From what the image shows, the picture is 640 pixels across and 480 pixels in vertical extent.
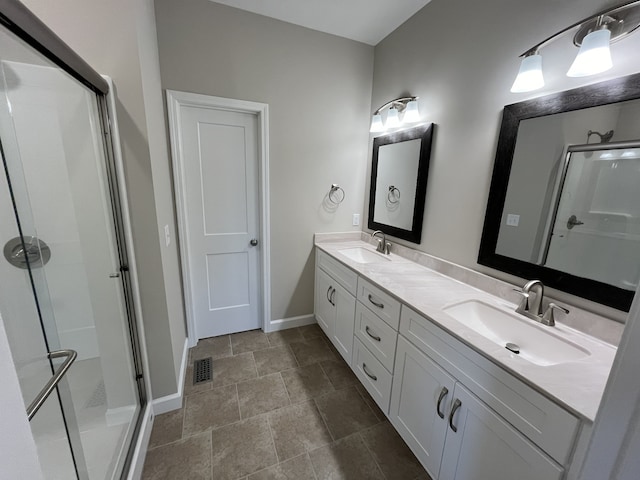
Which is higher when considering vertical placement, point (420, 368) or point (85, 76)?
point (85, 76)

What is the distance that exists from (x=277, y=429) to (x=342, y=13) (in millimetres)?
2920

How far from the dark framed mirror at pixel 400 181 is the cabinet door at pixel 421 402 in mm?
975

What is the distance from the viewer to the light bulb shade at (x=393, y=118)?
6.91ft

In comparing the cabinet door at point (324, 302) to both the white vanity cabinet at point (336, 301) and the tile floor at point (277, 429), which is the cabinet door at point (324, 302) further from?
the tile floor at point (277, 429)

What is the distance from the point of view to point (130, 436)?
139 centimetres

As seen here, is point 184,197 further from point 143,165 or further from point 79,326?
point 79,326

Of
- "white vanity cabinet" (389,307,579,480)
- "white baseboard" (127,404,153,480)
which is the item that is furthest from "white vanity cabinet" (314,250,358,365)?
"white baseboard" (127,404,153,480)

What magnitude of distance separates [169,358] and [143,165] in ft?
3.81

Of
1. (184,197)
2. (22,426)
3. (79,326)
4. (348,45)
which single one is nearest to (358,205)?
(348,45)

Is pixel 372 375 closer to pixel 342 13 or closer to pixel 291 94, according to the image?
pixel 291 94

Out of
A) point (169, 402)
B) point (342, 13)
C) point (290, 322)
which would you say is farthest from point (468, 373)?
point (342, 13)

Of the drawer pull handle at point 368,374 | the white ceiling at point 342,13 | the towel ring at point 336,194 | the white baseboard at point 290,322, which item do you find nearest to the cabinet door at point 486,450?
the drawer pull handle at point 368,374

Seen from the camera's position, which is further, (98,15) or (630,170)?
(98,15)

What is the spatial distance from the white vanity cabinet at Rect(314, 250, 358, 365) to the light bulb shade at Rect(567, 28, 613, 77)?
1.48 metres
